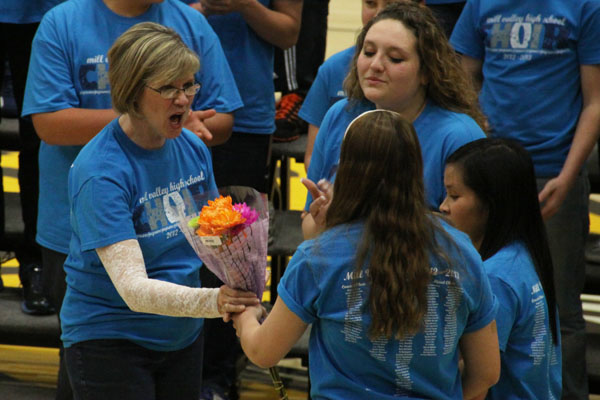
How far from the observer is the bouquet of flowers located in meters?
2.31

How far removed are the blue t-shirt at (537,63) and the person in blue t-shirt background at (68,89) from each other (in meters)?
1.33

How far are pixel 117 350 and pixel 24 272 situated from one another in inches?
75.4

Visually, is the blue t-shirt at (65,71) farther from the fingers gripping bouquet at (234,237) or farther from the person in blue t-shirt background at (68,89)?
→ the fingers gripping bouquet at (234,237)

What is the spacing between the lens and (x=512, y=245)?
2.55m

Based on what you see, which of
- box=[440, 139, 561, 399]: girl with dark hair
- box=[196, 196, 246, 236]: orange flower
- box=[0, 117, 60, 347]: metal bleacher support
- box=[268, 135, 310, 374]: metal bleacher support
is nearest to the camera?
box=[196, 196, 246, 236]: orange flower

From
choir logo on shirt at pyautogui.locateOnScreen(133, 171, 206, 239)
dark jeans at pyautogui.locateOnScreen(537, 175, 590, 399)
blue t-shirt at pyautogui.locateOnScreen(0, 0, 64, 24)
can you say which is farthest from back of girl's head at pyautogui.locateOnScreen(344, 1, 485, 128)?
blue t-shirt at pyautogui.locateOnScreen(0, 0, 64, 24)

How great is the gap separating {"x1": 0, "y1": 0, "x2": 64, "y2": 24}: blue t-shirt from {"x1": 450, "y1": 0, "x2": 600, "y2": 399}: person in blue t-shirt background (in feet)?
5.98

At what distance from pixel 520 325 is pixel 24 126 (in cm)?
249

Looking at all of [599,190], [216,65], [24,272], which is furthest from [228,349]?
[599,190]

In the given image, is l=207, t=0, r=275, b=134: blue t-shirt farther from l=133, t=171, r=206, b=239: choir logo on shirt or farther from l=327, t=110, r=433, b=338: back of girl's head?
l=327, t=110, r=433, b=338: back of girl's head

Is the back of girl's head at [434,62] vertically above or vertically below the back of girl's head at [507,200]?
above

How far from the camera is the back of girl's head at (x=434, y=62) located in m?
2.86

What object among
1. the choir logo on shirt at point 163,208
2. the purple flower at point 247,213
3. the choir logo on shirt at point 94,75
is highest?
the choir logo on shirt at point 94,75

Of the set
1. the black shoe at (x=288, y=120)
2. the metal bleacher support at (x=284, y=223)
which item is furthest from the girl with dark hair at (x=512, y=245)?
the black shoe at (x=288, y=120)
